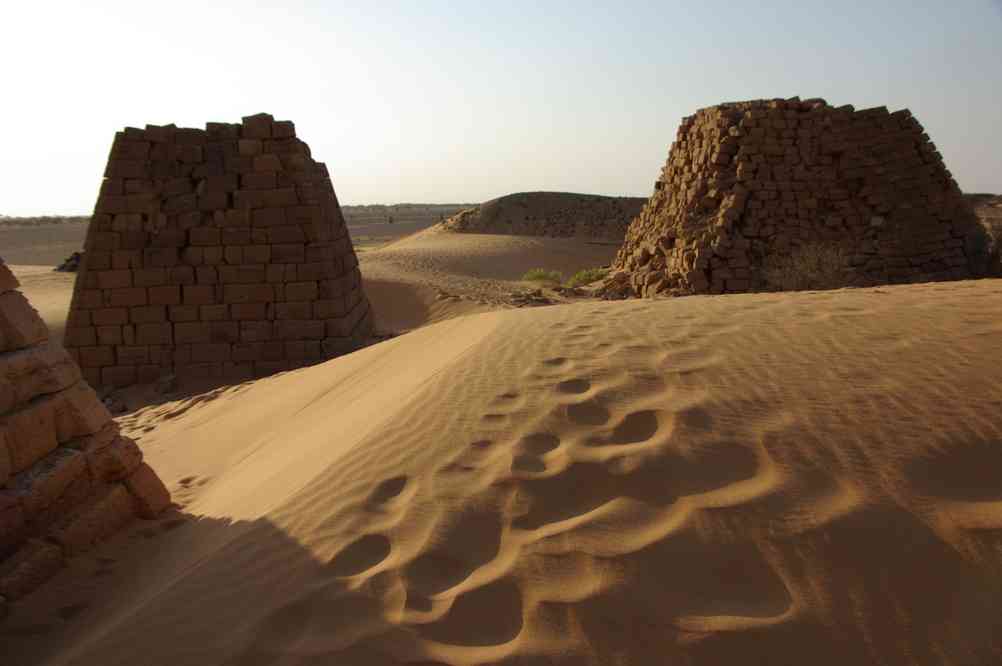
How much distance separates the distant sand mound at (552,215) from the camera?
3662 cm

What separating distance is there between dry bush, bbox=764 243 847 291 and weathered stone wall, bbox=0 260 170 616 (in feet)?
36.0

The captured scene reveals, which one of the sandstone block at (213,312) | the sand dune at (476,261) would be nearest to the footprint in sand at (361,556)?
the sandstone block at (213,312)

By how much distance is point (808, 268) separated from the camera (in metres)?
12.4

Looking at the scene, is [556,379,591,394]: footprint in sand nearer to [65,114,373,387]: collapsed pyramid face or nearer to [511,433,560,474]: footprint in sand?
[511,433,560,474]: footprint in sand

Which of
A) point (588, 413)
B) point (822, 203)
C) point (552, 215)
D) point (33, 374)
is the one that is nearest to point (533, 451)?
point (588, 413)

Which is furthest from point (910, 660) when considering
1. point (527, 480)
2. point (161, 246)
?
point (161, 246)

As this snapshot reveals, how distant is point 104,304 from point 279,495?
8164mm

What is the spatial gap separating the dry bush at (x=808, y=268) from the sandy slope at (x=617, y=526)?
8307mm

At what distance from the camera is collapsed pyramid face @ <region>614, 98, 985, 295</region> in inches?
520

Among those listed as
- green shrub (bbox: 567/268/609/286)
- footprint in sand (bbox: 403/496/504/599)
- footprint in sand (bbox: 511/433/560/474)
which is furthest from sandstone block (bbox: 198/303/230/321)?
green shrub (bbox: 567/268/609/286)

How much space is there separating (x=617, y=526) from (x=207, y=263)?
891 cm

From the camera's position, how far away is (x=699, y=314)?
5023 mm

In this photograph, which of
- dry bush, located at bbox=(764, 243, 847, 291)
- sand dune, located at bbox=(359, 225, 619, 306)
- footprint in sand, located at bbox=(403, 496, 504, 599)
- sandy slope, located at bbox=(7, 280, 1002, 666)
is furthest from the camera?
sand dune, located at bbox=(359, 225, 619, 306)

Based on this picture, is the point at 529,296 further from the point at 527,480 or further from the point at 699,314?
the point at 527,480
